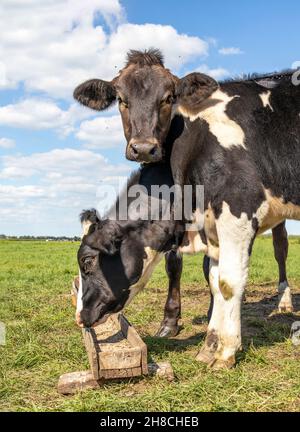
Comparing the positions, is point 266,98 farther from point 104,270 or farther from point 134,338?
point 134,338

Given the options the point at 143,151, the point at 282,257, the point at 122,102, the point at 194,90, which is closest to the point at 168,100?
the point at 194,90

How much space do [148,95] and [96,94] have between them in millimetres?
1036

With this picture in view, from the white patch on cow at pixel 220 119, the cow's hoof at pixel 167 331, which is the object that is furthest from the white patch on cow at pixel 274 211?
the cow's hoof at pixel 167 331

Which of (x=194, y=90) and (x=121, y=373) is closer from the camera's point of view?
(x=121, y=373)

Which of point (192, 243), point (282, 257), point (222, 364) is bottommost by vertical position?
point (222, 364)

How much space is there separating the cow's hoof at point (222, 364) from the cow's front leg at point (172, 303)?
6.32ft

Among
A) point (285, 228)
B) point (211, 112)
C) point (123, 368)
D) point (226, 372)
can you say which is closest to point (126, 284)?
point (123, 368)

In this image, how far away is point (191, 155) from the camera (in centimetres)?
618

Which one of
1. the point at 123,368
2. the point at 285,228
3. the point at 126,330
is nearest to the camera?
the point at 123,368

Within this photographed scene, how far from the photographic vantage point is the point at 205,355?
6227 millimetres

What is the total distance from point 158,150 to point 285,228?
5.73 m

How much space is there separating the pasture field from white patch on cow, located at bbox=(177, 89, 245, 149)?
248 cm

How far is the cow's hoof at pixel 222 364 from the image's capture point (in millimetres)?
5744

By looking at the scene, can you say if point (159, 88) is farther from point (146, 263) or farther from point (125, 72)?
point (146, 263)
